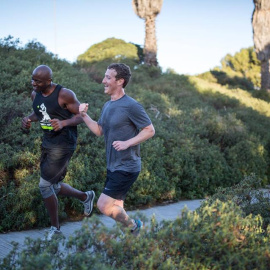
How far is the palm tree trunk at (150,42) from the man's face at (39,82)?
51.6 feet

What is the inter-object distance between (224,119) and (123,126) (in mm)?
9462

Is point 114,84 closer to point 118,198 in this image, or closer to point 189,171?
point 118,198

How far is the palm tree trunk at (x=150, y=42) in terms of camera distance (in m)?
20.6

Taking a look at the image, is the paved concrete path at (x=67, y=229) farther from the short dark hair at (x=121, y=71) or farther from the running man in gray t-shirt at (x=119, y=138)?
the short dark hair at (x=121, y=71)

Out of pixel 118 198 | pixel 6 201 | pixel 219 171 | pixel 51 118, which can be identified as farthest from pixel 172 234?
pixel 219 171

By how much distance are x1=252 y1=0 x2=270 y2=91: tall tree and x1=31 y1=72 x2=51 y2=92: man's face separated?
20262 mm

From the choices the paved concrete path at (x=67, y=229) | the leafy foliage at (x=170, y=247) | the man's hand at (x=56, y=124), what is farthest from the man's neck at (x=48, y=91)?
the leafy foliage at (x=170, y=247)

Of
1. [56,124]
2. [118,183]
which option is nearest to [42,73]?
[56,124]

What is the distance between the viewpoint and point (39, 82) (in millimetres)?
5152

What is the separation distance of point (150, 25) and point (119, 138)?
55.6 ft

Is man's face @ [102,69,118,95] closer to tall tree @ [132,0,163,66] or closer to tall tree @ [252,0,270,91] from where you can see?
tall tree @ [132,0,163,66]

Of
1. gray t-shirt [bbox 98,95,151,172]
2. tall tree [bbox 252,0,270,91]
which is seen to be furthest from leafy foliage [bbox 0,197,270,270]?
tall tree [bbox 252,0,270,91]

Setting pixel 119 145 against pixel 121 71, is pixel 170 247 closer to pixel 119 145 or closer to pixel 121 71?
pixel 119 145

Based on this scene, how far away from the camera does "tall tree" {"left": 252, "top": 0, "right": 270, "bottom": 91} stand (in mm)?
23109
